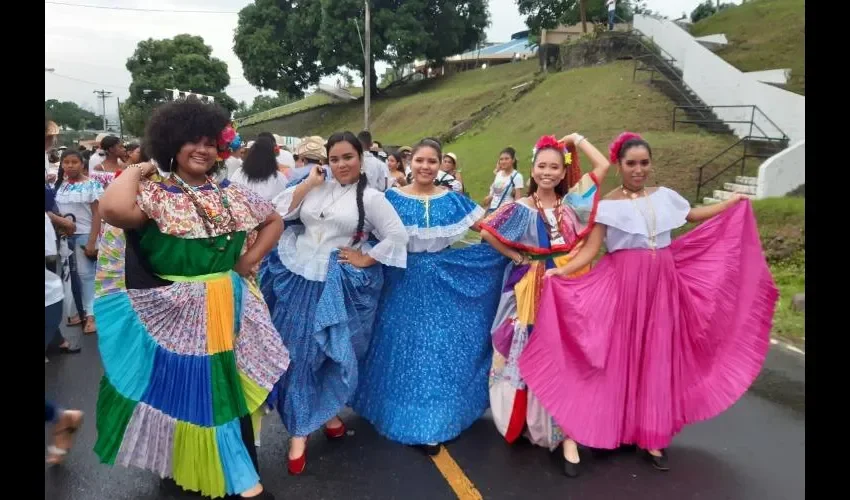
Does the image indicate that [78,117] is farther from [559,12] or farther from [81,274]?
[81,274]

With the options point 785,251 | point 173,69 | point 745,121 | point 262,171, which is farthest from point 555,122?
point 173,69

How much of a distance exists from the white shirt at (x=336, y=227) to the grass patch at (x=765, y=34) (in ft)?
43.3

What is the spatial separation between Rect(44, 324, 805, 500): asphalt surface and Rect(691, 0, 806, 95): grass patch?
40.1ft

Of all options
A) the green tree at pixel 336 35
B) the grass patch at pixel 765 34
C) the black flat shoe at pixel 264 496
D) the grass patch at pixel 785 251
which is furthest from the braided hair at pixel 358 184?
the green tree at pixel 336 35

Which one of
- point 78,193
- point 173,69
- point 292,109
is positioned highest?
point 173,69

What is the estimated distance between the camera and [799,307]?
651 centimetres

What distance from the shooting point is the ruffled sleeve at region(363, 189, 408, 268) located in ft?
11.5

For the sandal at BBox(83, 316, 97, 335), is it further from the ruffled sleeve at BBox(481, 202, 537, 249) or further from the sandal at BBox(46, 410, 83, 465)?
the ruffled sleeve at BBox(481, 202, 537, 249)

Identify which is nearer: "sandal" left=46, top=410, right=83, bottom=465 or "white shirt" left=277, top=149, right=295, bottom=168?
"sandal" left=46, top=410, right=83, bottom=465

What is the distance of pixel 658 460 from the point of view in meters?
3.50

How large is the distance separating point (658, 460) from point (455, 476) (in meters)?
1.18

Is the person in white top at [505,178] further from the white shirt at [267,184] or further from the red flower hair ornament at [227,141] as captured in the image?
the red flower hair ornament at [227,141]

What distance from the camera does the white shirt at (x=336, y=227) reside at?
3516mm

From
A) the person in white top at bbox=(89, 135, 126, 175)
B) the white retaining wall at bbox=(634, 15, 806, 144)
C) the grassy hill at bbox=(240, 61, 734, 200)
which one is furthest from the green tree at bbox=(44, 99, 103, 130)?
the person in white top at bbox=(89, 135, 126, 175)
